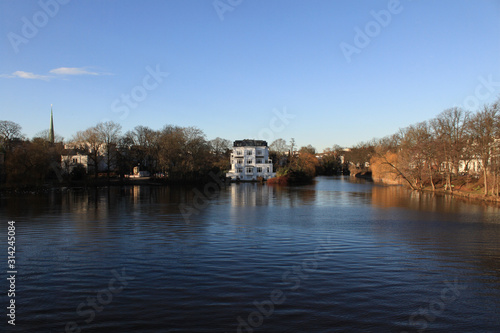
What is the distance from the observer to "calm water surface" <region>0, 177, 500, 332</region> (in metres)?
7.93

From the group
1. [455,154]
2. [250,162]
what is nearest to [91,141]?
[250,162]

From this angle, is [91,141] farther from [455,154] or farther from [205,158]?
[455,154]

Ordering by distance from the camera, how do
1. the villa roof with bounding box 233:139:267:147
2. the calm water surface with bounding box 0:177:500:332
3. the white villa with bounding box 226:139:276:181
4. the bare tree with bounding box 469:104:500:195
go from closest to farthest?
the calm water surface with bounding box 0:177:500:332 < the bare tree with bounding box 469:104:500:195 < the white villa with bounding box 226:139:276:181 < the villa roof with bounding box 233:139:267:147

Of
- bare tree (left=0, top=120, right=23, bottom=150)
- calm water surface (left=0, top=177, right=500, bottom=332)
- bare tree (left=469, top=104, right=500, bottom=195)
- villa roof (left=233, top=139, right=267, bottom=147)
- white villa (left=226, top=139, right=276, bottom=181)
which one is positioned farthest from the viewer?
villa roof (left=233, top=139, right=267, bottom=147)

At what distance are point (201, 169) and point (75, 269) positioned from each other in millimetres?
61689

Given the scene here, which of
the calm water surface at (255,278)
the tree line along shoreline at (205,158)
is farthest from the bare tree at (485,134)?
the calm water surface at (255,278)

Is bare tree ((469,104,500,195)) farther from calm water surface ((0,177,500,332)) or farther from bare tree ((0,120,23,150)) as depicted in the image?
bare tree ((0,120,23,150))

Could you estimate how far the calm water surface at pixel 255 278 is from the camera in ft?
26.0

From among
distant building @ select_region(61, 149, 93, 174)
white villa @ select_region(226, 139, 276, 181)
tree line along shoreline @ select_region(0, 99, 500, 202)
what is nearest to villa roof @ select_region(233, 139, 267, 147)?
white villa @ select_region(226, 139, 276, 181)

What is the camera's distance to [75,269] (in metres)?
11.5

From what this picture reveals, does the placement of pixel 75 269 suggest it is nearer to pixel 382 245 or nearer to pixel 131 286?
pixel 131 286

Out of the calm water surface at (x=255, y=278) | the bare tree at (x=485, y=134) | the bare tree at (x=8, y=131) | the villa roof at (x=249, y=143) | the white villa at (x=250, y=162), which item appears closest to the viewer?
the calm water surface at (x=255, y=278)

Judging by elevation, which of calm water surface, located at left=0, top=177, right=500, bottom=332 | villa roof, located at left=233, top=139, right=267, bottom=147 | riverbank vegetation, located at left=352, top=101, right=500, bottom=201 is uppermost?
villa roof, located at left=233, top=139, right=267, bottom=147

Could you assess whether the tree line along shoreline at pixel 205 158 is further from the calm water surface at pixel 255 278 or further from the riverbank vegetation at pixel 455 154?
the calm water surface at pixel 255 278
